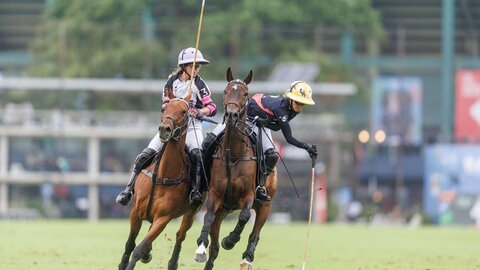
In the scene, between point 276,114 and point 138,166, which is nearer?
point 138,166

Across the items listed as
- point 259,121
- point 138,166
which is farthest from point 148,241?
point 259,121

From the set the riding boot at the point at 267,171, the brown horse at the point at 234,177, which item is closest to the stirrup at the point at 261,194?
the riding boot at the point at 267,171

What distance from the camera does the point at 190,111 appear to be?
20.3 meters

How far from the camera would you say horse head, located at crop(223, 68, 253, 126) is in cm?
1970

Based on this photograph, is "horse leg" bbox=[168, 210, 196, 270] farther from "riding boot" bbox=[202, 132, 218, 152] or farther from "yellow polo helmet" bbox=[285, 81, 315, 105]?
"yellow polo helmet" bbox=[285, 81, 315, 105]

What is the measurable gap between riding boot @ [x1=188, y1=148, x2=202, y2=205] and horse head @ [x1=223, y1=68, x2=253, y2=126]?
2.82 ft

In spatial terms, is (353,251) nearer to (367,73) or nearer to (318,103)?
(318,103)

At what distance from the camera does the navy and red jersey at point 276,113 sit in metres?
21.8

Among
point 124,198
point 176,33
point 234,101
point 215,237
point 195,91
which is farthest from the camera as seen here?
point 176,33

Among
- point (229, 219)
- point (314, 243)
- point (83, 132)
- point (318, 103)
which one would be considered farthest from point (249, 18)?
point (314, 243)

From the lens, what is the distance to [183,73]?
2092 centimetres

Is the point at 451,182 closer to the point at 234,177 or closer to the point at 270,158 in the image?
the point at 270,158

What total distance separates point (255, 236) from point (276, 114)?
1.88 metres

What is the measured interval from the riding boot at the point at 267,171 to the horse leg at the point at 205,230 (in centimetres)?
96
